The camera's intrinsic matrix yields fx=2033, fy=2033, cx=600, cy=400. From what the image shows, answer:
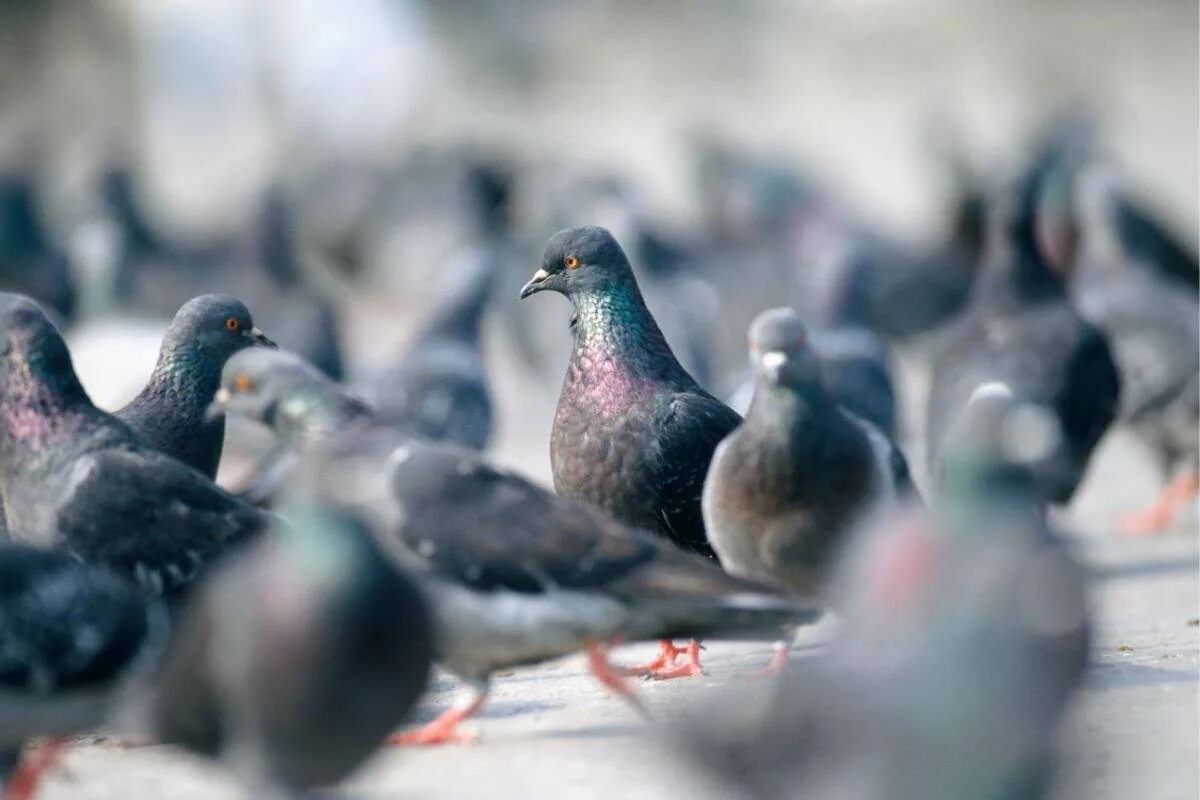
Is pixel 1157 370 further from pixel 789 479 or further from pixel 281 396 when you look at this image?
pixel 281 396

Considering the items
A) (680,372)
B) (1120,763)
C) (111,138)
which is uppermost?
(111,138)

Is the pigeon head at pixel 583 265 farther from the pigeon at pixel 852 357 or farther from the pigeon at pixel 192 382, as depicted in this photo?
the pigeon at pixel 852 357

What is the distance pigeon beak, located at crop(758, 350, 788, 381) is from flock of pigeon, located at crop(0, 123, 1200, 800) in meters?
0.01

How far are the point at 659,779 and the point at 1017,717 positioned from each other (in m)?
1.09

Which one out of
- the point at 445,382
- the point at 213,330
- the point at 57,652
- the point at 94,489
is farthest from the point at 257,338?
the point at 445,382

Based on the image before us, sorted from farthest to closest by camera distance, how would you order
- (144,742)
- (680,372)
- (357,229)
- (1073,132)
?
(1073,132) → (357,229) → (680,372) → (144,742)

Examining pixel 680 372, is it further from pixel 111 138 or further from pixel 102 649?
pixel 111 138

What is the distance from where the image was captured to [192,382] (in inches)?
250

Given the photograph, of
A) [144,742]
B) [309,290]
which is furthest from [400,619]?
[309,290]

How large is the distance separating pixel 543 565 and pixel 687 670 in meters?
1.21

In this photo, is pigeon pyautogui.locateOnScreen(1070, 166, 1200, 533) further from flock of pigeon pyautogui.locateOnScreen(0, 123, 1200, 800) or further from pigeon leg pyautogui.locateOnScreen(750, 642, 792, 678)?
pigeon leg pyautogui.locateOnScreen(750, 642, 792, 678)

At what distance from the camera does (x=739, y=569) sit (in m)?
5.37

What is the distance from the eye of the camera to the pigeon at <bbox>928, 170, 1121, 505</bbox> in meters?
8.25

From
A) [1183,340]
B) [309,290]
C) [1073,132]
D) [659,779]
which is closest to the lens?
[659,779]
